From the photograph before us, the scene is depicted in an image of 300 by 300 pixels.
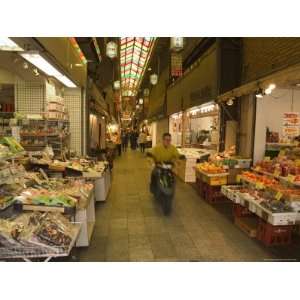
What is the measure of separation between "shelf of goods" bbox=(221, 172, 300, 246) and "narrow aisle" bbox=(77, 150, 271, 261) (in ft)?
0.93

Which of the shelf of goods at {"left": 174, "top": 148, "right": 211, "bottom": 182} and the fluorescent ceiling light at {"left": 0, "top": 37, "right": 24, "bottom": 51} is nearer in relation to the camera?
the fluorescent ceiling light at {"left": 0, "top": 37, "right": 24, "bottom": 51}

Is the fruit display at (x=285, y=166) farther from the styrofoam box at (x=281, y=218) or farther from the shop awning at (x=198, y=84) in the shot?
the shop awning at (x=198, y=84)

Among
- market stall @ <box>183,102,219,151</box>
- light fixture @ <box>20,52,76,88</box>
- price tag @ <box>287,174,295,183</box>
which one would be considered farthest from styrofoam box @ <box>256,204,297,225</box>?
market stall @ <box>183,102,219,151</box>

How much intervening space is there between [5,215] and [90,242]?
1519 mm

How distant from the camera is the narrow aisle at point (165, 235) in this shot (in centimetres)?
398

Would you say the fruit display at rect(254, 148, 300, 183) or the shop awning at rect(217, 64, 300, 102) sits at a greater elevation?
the shop awning at rect(217, 64, 300, 102)

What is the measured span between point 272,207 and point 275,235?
→ 446mm

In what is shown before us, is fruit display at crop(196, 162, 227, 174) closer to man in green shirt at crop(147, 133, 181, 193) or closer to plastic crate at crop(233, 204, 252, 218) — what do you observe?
man in green shirt at crop(147, 133, 181, 193)

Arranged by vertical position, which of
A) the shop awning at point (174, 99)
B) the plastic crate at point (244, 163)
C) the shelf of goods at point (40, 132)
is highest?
the shop awning at point (174, 99)

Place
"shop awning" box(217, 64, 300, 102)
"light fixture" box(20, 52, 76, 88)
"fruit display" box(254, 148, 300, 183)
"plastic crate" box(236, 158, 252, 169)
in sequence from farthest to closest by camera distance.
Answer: "plastic crate" box(236, 158, 252, 169) < "fruit display" box(254, 148, 300, 183) < "shop awning" box(217, 64, 300, 102) < "light fixture" box(20, 52, 76, 88)

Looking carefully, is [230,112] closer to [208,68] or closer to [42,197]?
[208,68]

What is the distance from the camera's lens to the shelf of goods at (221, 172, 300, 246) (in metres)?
4.15

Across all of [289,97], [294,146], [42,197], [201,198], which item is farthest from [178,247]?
[289,97]

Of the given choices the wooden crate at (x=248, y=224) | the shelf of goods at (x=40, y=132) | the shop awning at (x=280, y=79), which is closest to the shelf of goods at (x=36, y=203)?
the shelf of goods at (x=40, y=132)
